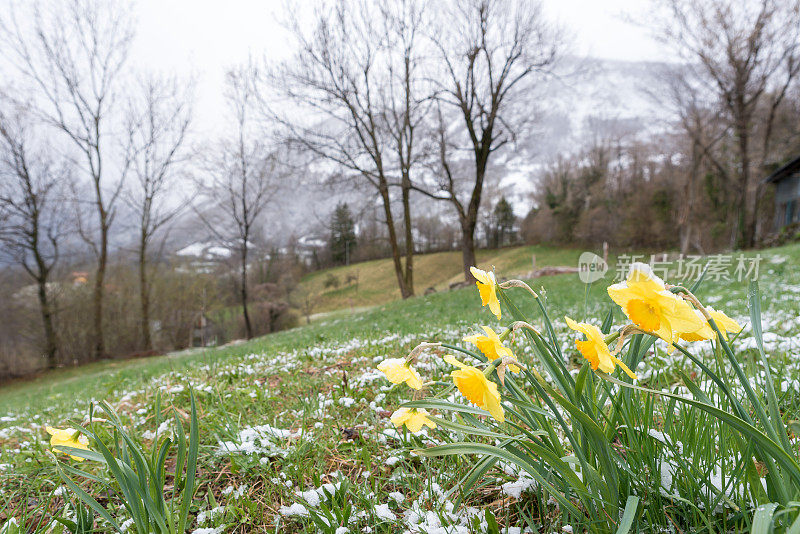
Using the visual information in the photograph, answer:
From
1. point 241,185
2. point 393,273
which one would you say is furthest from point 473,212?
point 393,273

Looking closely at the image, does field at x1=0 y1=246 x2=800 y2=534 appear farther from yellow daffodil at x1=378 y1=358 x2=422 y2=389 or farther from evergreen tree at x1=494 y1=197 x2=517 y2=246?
evergreen tree at x1=494 y1=197 x2=517 y2=246

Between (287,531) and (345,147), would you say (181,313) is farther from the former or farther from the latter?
(287,531)

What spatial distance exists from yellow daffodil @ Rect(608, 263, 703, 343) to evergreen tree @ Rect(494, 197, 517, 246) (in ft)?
125

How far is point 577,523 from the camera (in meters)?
0.85

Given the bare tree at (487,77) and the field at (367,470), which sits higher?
the bare tree at (487,77)

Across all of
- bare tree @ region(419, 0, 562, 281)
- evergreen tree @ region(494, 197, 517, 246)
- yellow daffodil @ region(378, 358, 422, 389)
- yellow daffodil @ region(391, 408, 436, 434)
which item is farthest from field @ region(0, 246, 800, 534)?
evergreen tree @ region(494, 197, 517, 246)

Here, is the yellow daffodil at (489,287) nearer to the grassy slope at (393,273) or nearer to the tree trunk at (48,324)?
the tree trunk at (48,324)

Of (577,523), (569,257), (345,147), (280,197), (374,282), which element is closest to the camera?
(577,523)

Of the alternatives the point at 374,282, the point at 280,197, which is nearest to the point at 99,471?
the point at 280,197

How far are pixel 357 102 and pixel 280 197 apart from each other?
7.60 m

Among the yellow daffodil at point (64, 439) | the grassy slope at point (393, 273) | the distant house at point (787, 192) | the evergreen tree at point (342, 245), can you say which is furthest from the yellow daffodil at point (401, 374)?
the evergreen tree at point (342, 245)

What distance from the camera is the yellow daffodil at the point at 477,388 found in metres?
0.58

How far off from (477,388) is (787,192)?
2804 cm

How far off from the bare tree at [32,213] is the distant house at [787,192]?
33.3 meters
